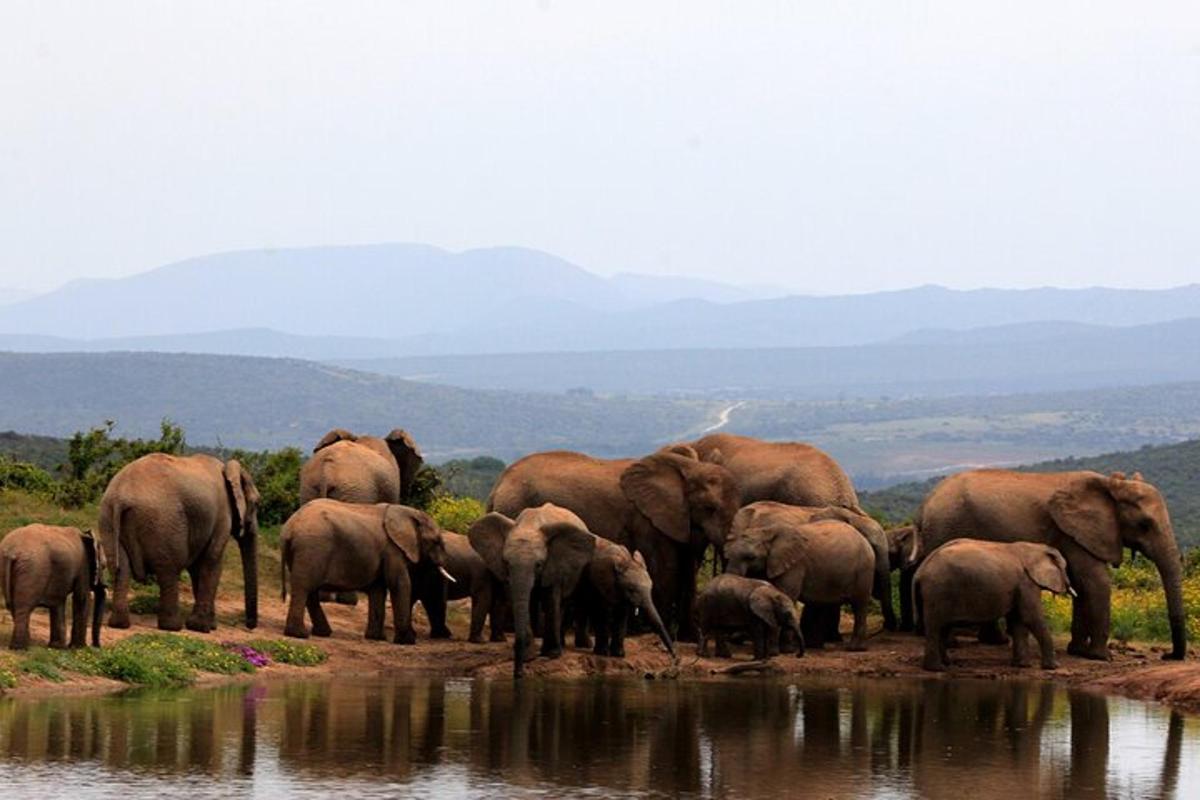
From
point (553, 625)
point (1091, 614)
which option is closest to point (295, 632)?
point (553, 625)

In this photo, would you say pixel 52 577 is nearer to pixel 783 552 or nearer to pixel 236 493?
pixel 236 493

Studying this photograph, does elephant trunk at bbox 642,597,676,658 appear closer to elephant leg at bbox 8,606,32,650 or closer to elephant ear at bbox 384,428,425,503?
elephant leg at bbox 8,606,32,650

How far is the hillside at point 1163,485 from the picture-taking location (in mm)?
76250

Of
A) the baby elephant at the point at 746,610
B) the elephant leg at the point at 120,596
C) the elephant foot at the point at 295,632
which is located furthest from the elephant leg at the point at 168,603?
the baby elephant at the point at 746,610

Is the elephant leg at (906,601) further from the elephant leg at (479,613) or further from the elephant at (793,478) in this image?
the elephant leg at (479,613)

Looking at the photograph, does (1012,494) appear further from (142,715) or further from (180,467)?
(142,715)

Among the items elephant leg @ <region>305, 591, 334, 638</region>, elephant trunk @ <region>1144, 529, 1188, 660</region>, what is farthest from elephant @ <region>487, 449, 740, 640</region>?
elephant trunk @ <region>1144, 529, 1188, 660</region>

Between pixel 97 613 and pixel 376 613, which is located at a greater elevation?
pixel 97 613

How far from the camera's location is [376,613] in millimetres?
31125

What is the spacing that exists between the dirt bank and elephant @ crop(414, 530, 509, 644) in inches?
12.4

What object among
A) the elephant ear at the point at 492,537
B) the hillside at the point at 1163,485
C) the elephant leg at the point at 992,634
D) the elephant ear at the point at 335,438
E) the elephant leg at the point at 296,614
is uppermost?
the elephant ear at the point at 335,438

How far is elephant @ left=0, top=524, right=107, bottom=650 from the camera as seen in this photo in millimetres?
25031

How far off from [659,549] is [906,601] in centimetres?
353

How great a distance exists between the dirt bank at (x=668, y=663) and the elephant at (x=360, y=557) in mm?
402
